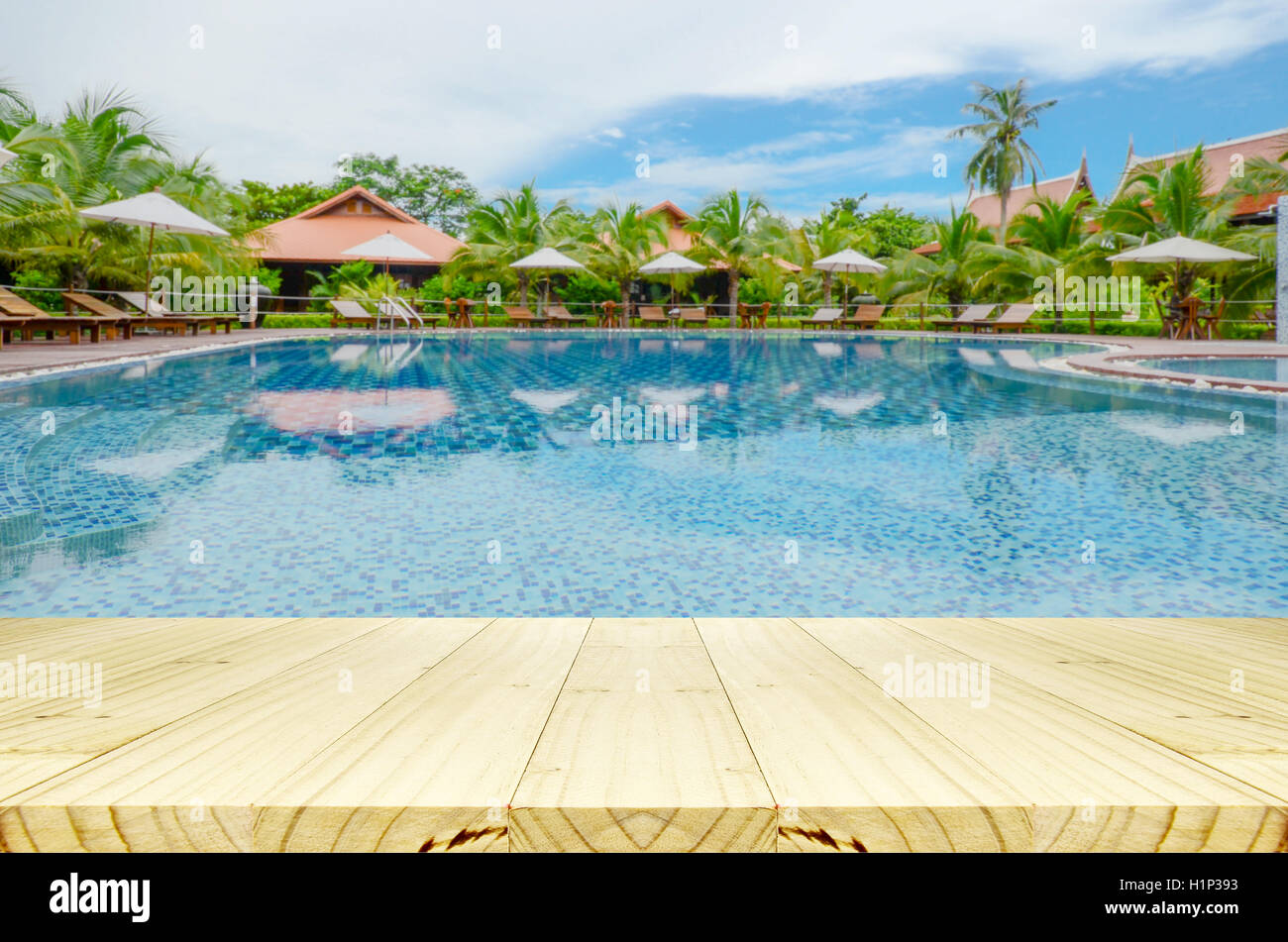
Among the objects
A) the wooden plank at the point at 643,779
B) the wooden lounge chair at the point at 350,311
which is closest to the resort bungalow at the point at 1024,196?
the wooden lounge chair at the point at 350,311

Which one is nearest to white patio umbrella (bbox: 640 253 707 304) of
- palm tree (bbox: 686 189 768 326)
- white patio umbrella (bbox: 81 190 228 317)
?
palm tree (bbox: 686 189 768 326)

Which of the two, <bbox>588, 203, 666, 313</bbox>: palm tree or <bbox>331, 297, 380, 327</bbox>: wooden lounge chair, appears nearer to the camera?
<bbox>331, 297, 380, 327</bbox>: wooden lounge chair

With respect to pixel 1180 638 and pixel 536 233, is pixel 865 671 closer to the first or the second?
pixel 1180 638

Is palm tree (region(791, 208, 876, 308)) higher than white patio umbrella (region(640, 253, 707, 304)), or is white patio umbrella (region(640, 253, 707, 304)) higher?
palm tree (region(791, 208, 876, 308))

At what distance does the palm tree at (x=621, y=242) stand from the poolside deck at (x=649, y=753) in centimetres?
2804

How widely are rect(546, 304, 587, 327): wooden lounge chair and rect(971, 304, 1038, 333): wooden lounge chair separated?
11390 millimetres

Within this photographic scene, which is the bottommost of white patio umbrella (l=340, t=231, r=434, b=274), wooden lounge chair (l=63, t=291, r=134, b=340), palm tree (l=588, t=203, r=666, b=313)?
wooden lounge chair (l=63, t=291, r=134, b=340)

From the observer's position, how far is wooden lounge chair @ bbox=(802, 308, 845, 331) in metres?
26.5

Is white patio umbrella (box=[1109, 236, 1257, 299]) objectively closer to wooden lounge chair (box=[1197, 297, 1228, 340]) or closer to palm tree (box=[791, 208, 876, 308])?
wooden lounge chair (box=[1197, 297, 1228, 340])

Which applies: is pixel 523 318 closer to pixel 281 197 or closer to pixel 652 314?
pixel 652 314

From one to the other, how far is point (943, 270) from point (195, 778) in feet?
93.4

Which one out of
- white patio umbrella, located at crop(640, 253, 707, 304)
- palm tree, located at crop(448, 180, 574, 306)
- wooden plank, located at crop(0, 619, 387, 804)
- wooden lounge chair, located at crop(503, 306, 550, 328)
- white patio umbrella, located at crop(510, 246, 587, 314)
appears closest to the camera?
wooden plank, located at crop(0, 619, 387, 804)

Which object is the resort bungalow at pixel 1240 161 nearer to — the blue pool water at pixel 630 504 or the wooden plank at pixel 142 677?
the blue pool water at pixel 630 504

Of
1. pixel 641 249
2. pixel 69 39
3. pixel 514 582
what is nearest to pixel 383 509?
pixel 514 582
